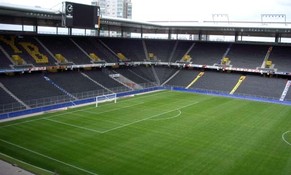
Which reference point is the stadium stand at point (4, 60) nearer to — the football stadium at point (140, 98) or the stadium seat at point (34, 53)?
the football stadium at point (140, 98)

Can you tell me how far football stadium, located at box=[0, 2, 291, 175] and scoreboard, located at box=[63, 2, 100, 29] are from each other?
12 centimetres

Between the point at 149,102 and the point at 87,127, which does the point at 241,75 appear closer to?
the point at 149,102

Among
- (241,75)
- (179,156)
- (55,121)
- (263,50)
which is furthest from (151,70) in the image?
(179,156)

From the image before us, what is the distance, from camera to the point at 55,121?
1237 inches

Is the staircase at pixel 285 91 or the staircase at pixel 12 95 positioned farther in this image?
the staircase at pixel 285 91

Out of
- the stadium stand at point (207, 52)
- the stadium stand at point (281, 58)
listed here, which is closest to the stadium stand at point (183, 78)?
the stadium stand at point (207, 52)

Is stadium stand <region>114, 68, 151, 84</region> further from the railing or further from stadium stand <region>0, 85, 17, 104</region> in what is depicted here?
stadium stand <region>0, 85, 17, 104</region>

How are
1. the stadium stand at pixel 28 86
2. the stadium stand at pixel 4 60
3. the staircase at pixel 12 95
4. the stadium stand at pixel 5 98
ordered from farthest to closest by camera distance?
the stadium stand at pixel 4 60, the stadium stand at pixel 28 86, the staircase at pixel 12 95, the stadium stand at pixel 5 98

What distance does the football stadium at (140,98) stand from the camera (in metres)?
22.5

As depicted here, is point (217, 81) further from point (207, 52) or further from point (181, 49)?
point (181, 49)

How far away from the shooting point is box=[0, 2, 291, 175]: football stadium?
22484mm

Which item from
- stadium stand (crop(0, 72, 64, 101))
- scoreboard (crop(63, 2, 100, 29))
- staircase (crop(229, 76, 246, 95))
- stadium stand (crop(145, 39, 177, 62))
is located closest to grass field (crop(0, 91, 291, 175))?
stadium stand (crop(0, 72, 64, 101))

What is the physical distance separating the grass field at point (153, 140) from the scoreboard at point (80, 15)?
10308mm

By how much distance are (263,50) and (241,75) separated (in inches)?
268
